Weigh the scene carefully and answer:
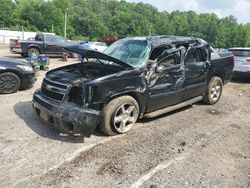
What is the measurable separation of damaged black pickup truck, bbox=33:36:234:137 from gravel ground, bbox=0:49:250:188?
0.32 m

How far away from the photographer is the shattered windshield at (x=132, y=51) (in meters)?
5.14

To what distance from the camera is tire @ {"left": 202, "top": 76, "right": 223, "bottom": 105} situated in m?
6.82

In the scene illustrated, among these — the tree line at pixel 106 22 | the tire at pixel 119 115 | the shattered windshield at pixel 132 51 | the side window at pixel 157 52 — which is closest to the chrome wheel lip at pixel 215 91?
the side window at pixel 157 52

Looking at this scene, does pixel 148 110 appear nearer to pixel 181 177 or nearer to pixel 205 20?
pixel 181 177

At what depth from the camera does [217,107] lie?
22.7 ft

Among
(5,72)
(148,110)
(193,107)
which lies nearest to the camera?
(148,110)

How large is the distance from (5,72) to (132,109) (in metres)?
4.24

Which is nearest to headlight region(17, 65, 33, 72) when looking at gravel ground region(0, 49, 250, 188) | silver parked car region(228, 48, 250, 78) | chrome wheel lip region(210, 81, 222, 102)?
gravel ground region(0, 49, 250, 188)

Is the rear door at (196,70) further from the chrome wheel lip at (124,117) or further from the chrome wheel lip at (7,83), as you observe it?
the chrome wheel lip at (7,83)

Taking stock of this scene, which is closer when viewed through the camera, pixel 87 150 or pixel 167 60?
pixel 87 150

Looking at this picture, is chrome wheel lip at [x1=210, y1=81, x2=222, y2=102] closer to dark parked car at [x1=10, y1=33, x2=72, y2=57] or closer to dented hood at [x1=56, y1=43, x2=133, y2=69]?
dented hood at [x1=56, y1=43, x2=133, y2=69]

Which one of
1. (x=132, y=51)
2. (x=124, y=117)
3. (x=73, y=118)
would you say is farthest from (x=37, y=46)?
(x=73, y=118)

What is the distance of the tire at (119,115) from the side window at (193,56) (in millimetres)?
1896

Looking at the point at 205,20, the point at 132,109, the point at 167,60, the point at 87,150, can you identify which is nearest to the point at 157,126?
the point at 132,109
